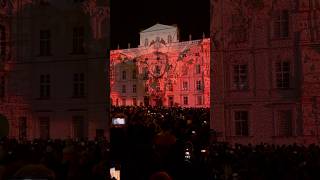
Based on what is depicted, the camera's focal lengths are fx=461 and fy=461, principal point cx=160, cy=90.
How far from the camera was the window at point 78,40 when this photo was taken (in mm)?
18688

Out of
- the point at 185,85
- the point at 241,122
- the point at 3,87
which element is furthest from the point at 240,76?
the point at 185,85

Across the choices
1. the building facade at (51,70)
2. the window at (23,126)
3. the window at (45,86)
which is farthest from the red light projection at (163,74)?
the window at (23,126)

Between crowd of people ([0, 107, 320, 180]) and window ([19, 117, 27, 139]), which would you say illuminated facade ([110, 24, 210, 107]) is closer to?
window ([19, 117, 27, 139])

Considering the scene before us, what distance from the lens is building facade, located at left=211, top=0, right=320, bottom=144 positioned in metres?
16.4

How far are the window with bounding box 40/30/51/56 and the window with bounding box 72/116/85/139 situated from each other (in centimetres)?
288

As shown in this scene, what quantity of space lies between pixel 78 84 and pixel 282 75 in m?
8.05

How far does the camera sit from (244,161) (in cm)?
880

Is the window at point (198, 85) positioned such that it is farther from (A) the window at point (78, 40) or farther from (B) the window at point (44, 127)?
(B) the window at point (44, 127)

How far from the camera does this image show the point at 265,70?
56.6ft

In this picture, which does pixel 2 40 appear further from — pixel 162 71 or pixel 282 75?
pixel 162 71

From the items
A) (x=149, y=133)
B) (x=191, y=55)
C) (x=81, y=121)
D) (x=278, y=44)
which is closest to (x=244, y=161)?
(x=149, y=133)

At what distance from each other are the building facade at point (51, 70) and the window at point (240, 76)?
16.9ft

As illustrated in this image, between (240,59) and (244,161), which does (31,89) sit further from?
(244,161)

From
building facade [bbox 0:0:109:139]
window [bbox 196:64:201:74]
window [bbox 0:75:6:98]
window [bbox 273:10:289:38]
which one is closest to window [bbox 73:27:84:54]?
building facade [bbox 0:0:109:139]
